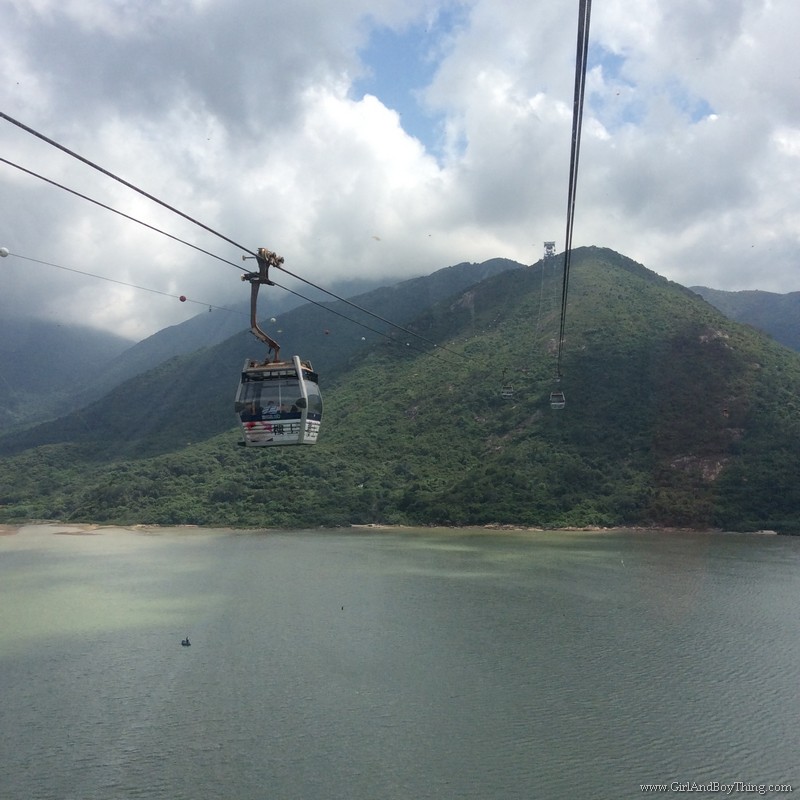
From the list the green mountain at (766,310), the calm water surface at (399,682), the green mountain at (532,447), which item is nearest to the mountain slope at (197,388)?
the green mountain at (532,447)

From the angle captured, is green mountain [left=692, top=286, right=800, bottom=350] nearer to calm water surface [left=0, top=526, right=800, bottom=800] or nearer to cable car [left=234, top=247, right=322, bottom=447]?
calm water surface [left=0, top=526, right=800, bottom=800]

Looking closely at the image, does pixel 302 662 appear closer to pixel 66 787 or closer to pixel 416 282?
pixel 66 787

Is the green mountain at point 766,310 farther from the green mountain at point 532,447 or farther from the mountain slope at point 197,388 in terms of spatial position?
the mountain slope at point 197,388

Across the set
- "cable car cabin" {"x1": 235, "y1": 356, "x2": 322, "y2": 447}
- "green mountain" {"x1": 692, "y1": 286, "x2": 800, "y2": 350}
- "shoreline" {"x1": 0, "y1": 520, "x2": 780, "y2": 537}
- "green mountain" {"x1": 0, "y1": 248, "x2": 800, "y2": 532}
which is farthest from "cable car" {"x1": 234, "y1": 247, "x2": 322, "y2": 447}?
"green mountain" {"x1": 692, "y1": 286, "x2": 800, "y2": 350}

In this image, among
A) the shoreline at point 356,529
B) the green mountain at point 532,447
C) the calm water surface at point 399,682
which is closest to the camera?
the calm water surface at point 399,682

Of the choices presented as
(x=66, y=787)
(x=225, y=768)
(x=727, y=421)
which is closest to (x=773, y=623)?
(x=225, y=768)

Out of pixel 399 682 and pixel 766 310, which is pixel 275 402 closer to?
pixel 399 682
